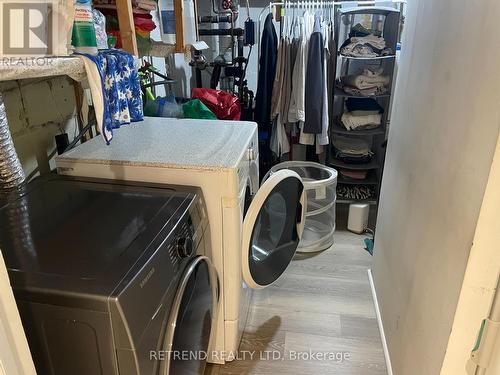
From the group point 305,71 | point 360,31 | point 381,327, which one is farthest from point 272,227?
point 360,31

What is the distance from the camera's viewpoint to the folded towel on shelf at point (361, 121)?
2746 millimetres

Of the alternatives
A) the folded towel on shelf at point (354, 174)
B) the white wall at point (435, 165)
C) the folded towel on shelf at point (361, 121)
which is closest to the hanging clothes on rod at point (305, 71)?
the folded towel on shelf at point (361, 121)

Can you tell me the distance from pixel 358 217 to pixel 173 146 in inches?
64.4

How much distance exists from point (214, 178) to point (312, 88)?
1.52 meters

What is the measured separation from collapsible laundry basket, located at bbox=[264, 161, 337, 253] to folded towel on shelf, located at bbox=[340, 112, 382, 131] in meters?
0.44

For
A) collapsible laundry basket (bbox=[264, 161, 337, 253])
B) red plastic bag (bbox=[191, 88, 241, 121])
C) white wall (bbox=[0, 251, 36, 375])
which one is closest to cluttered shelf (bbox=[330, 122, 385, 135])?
collapsible laundry basket (bbox=[264, 161, 337, 253])

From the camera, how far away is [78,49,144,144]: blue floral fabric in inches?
40.8

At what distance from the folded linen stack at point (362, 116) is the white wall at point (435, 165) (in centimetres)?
99

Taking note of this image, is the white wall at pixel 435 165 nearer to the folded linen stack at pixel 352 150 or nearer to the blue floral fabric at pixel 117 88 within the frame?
the blue floral fabric at pixel 117 88

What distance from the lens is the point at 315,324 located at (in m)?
1.87

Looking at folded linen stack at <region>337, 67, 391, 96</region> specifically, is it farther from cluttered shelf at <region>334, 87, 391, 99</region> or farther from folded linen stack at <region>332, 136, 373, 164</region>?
folded linen stack at <region>332, 136, 373, 164</region>

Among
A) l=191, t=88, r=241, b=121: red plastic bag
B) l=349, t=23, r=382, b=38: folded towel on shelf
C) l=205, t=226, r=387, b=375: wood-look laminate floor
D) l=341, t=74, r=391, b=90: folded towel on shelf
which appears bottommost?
l=205, t=226, r=387, b=375: wood-look laminate floor

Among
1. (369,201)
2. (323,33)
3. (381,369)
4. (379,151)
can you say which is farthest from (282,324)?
(323,33)

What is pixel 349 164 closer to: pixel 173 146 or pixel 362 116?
pixel 362 116
